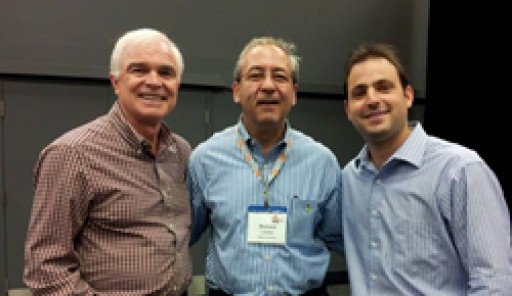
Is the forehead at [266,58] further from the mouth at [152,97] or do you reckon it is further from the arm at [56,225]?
the arm at [56,225]

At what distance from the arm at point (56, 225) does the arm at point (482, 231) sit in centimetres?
129

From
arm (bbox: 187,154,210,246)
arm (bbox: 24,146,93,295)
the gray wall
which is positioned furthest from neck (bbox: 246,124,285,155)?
the gray wall

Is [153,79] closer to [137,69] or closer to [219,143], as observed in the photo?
[137,69]

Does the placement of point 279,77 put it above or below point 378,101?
above

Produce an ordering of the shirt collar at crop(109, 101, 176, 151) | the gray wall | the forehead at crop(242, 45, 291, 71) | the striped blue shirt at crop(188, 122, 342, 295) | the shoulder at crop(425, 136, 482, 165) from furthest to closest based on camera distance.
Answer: the gray wall < the forehead at crop(242, 45, 291, 71) < the striped blue shirt at crop(188, 122, 342, 295) < the shirt collar at crop(109, 101, 176, 151) < the shoulder at crop(425, 136, 482, 165)

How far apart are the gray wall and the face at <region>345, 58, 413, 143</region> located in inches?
109

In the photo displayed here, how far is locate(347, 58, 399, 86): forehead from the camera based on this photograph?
1560 mm

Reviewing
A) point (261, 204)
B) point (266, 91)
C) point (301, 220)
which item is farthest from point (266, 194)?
A: point (266, 91)

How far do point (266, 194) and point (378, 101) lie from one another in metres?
0.62

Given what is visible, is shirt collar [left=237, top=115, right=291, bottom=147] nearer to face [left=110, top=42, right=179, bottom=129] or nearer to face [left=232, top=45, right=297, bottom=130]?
face [left=232, top=45, right=297, bottom=130]

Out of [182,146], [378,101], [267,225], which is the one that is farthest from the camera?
[182,146]

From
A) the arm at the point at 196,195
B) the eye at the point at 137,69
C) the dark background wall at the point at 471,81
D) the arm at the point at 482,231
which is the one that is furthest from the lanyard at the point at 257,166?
the dark background wall at the point at 471,81

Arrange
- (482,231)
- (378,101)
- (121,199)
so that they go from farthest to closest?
(378,101)
(121,199)
(482,231)

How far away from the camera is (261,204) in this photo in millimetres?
1731
